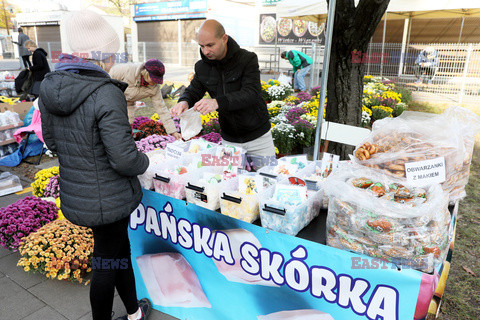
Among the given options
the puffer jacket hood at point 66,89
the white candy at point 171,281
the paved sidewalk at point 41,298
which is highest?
the puffer jacket hood at point 66,89

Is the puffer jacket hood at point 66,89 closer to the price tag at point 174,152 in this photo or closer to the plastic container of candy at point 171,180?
the plastic container of candy at point 171,180

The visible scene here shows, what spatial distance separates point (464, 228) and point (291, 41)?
17515mm

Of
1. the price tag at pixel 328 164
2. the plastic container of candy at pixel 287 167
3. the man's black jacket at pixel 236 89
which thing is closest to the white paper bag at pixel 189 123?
the man's black jacket at pixel 236 89

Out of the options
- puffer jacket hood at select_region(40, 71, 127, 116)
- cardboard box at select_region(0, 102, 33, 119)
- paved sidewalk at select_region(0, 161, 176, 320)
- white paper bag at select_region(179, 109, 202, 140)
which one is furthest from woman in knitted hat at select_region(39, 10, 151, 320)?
cardboard box at select_region(0, 102, 33, 119)

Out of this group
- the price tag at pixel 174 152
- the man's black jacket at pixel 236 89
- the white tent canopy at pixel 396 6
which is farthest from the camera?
the white tent canopy at pixel 396 6

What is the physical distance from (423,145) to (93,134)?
1543 millimetres

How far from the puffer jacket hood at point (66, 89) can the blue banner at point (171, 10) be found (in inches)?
874

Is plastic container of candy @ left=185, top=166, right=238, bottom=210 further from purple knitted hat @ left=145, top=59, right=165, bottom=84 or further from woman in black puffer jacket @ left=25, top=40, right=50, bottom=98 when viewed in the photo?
woman in black puffer jacket @ left=25, top=40, right=50, bottom=98

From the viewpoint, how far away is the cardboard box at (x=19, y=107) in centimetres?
548

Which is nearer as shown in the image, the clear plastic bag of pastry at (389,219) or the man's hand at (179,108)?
Result: the clear plastic bag of pastry at (389,219)

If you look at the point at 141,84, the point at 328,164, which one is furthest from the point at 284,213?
the point at 141,84

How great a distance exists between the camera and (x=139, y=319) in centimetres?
219

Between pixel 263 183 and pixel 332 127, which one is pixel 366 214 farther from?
pixel 332 127

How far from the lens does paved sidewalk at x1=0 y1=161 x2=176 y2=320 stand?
2.37 meters
